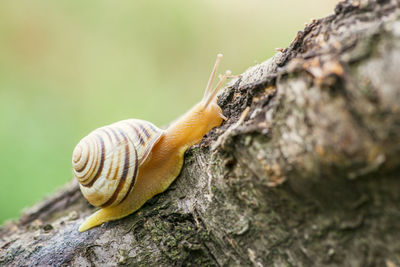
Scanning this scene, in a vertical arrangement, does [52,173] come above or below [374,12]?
above

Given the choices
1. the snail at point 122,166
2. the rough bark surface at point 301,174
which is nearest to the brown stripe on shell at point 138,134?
the snail at point 122,166

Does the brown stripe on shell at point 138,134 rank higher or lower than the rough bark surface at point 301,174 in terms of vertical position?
higher

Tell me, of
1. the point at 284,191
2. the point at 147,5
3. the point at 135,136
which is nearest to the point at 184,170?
the point at 135,136

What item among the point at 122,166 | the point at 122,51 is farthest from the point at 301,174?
the point at 122,51

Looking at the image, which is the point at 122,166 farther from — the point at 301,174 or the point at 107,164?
the point at 301,174

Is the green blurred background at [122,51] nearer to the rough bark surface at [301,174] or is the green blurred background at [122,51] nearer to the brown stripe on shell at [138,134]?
the brown stripe on shell at [138,134]

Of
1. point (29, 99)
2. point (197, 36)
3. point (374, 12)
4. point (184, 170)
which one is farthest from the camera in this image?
point (197, 36)

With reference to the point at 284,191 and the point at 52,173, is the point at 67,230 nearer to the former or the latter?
the point at 284,191
